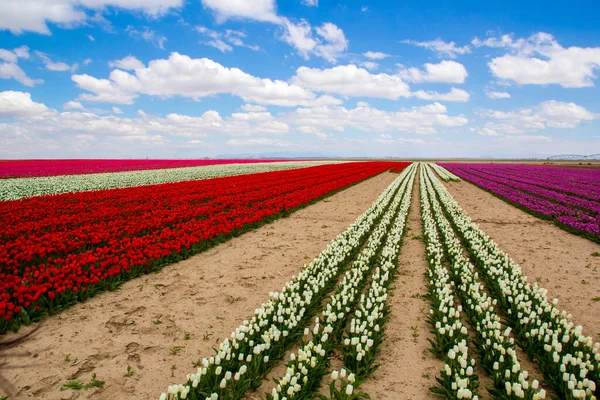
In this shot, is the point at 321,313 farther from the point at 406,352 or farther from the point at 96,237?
the point at 96,237

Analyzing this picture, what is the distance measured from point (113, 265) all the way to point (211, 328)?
3760 millimetres

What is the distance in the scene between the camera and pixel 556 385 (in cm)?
427

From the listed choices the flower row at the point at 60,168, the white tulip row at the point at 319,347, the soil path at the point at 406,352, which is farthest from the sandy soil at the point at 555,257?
the flower row at the point at 60,168

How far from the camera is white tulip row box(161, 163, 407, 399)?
408cm

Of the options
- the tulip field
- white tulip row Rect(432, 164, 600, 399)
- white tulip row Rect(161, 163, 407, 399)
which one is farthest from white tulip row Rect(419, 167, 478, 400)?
white tulip row Rect(161, 163, 407, 399)

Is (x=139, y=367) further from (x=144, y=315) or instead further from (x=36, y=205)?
(x=36, y=205)

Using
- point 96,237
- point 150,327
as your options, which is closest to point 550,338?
point 150,327

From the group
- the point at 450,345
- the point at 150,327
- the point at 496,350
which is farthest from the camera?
the point at 150,327

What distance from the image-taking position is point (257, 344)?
15.4ft

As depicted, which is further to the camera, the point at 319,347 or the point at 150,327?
the point at 150,327

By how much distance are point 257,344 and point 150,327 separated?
2395 millimetres

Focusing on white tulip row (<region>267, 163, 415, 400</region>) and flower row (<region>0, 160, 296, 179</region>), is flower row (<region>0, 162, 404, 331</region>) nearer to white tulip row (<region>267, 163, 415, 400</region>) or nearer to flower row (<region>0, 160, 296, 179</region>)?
white tulip row (<region>267, 163, 415, 400</region>)

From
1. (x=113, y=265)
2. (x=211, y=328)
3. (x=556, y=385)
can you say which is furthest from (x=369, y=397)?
(x=113, y=265)

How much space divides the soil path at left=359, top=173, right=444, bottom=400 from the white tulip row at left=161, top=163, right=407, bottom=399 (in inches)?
55.3
